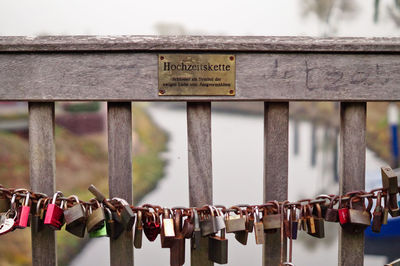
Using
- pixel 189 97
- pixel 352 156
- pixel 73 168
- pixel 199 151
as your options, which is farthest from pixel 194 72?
pixel 73 168

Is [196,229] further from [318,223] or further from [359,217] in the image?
[359,217]

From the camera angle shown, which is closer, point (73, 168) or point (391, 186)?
point (391, 186)

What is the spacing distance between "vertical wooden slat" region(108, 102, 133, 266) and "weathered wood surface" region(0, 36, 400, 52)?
0.16 metres

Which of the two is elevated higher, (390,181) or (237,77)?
(237,77)

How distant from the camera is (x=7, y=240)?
6621mm

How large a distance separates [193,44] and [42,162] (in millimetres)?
510

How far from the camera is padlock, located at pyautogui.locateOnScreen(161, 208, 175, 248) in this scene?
40.2 inches

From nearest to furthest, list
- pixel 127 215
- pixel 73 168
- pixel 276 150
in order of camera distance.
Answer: pixel 127 215
pixel 276 150
pixel 73 168

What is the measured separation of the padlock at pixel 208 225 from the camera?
40.4 inches

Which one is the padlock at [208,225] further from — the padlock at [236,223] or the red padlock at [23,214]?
the red padlock at [23,214]

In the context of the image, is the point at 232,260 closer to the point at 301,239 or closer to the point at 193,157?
the point at 301,239

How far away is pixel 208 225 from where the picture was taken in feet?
3.40

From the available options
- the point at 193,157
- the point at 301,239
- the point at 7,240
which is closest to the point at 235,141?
the point at 301,239

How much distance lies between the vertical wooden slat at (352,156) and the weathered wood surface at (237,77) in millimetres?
61
